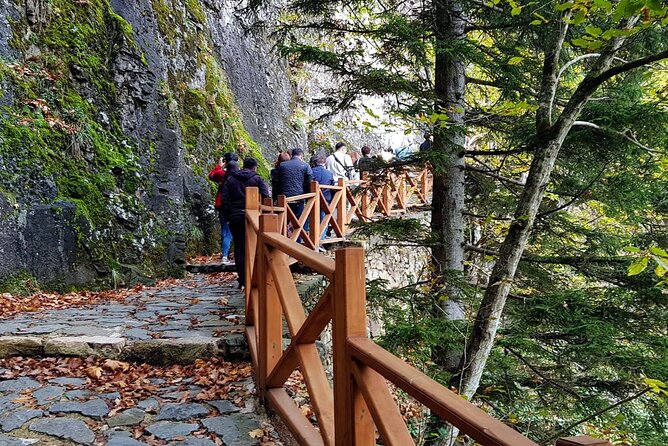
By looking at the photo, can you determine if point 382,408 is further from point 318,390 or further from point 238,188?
point 238,188

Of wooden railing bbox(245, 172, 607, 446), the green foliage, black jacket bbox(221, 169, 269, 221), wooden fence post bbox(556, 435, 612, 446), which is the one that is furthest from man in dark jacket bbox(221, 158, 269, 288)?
wooden fence post bbox(556, 435, 612, 446)

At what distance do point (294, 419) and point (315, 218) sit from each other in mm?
6317

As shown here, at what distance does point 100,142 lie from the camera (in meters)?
8.08

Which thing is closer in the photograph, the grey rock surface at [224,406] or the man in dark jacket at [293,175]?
the grey rock surface at [224,406]

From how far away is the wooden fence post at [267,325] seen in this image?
3.25m

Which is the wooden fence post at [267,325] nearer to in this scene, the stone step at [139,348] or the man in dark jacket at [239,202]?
the stone step at [139,348]

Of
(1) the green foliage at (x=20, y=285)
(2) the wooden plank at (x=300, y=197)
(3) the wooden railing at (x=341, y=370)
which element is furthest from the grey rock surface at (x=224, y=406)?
(2) the wooden plank at (x=300, y=197)

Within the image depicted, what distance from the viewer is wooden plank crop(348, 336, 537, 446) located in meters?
1.22

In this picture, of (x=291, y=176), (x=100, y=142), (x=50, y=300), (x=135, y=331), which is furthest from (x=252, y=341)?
(x=100, y=142)

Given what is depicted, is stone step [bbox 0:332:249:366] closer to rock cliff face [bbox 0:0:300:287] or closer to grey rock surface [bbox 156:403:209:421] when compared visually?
grey rock surface [bbox 156:403:209:421]

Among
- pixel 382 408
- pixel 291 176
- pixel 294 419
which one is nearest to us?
pixel 382 408

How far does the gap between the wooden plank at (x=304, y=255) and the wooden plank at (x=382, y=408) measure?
1.42 feet

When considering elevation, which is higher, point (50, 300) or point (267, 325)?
point (267, 325)

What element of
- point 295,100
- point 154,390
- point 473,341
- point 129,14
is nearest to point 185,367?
point 154,390
